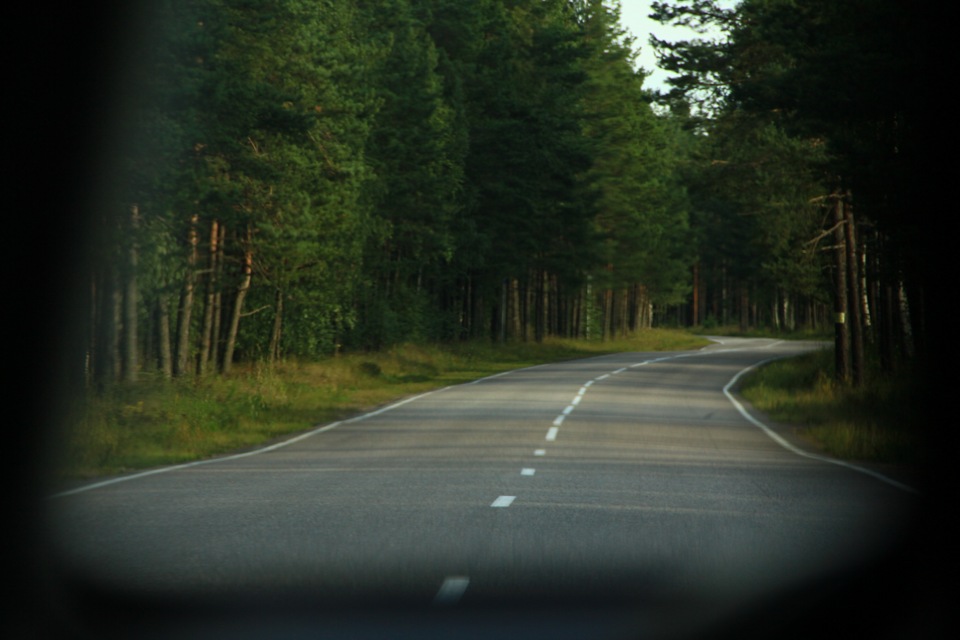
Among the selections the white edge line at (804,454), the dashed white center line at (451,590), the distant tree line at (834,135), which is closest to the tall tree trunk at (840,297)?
the distant tree line at (834,135)

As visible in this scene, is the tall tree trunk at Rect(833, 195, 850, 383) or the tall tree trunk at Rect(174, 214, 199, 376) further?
the tall tree trunk at Rect(833, 195, 850, 383)

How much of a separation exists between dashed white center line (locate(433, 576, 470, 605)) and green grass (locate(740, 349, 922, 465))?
11.3 m

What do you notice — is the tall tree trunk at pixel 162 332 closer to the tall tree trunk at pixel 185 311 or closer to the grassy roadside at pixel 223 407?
the grassy roadside at pixel 223 407

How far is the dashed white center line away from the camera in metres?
→ 8.19

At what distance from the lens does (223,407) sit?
2541 centimetres

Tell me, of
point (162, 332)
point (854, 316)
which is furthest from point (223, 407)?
point (854, 316)

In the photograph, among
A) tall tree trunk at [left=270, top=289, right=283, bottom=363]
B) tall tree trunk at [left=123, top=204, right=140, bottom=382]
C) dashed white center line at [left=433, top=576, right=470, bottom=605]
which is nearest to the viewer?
dashed white center line at [left=433, top=576, right=470, bottom=605]

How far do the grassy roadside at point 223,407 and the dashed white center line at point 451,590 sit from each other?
856cm

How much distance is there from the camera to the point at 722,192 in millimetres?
40219

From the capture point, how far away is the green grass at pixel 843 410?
19797 mm

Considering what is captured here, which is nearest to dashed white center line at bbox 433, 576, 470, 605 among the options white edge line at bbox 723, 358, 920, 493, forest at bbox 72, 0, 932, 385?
white edge line at bbox 723, 358, 920, 493

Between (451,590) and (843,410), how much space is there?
19.6m

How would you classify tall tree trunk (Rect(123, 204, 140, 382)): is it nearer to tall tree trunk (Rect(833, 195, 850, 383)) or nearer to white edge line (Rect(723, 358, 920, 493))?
white edge line (Rect(723, 358, 920, 493))

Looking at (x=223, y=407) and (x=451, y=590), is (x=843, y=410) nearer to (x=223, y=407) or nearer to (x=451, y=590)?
(x=223, y=407)
